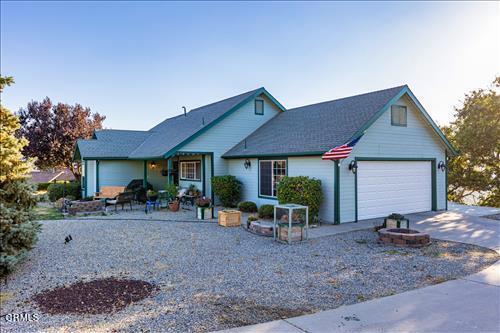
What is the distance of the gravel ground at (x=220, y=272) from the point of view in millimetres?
4291

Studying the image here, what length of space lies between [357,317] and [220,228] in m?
6.79

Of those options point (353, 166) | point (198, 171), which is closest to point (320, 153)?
point (353, 166)

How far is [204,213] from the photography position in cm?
1235

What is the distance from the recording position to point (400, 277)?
19.3 feet

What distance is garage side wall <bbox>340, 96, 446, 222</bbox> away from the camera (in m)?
11.1

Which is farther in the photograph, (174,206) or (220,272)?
(174,206)

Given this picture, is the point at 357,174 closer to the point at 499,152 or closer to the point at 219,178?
the point at 219,178

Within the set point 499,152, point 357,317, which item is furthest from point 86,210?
point 499,152

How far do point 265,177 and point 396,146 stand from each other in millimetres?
5178

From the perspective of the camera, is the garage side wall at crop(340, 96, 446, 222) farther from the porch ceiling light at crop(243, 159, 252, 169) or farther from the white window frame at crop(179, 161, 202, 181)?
the white window frame at crop(179, 161, 202, 181)

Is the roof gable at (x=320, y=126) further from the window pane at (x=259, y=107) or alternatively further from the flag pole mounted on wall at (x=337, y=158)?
the window pane at (x=259, y=107)

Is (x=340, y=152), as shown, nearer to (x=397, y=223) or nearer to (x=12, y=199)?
(x=397, y=223)

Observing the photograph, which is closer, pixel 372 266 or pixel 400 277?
pixel 400 277

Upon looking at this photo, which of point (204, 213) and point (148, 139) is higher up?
point (148, 139)
